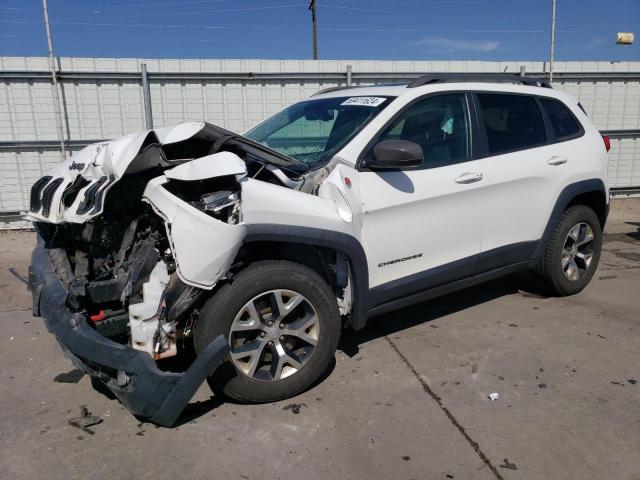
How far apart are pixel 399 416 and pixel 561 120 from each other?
3038 mm

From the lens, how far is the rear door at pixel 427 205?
3436 millimetres

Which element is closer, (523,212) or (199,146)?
(199,146)

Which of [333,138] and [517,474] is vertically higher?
[333,138]

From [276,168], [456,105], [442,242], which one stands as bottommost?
[442,242]

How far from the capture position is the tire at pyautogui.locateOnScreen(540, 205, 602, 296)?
459cm

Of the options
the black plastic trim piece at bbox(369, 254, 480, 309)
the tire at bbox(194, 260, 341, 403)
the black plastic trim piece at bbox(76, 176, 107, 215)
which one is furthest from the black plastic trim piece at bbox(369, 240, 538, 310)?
the black plastic trim piece at bbox(76, 176, 107, 215)

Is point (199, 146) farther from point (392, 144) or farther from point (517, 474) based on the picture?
point (517, 474)

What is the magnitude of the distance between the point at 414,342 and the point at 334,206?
142 cm

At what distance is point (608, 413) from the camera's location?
9.86ft

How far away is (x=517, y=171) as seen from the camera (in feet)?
13.6

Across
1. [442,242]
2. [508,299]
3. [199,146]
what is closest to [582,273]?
[508,299]

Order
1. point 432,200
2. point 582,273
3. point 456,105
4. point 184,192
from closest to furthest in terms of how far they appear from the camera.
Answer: point 184,192, point 432,200, point 456,105, point 582,273

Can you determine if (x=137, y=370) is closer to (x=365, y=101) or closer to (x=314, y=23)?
(x=365, y=101)

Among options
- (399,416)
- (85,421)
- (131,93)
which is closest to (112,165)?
(85,421)
